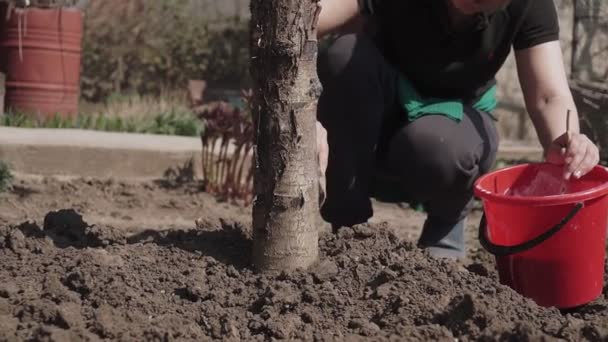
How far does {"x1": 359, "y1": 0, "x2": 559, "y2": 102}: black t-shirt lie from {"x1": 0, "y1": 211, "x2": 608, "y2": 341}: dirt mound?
0.72 m

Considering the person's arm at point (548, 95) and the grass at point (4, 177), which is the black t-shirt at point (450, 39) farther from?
the grass at point (4, 177)

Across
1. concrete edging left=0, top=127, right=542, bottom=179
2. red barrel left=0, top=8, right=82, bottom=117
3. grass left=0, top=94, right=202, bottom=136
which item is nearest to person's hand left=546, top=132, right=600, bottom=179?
concrete edging left=0, top=127, right=542, bottom=179

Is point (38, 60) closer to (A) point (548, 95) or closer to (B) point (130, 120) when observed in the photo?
(B) point (130, 120)

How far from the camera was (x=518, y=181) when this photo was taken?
2.44 metres

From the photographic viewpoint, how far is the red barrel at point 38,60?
6777 millimetres

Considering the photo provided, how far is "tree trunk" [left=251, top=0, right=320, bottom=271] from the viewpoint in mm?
1997

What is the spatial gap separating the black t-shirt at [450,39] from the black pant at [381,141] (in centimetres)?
7

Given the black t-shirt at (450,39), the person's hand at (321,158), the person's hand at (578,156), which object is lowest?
the person's hand at (321,158)

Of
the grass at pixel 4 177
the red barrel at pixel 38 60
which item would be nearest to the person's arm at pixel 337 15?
the grass at pixel 4 177

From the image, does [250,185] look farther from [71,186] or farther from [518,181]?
[518,181]

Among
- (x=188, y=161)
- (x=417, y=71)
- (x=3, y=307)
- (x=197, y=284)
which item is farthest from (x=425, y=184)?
(x=188, y=161)

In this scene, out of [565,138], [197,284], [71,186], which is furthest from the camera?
[71,186]

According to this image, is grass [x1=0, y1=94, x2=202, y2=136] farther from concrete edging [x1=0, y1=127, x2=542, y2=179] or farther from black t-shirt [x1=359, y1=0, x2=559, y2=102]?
black t-shirt [x1=359, y1=0, x2=559, y2=102]

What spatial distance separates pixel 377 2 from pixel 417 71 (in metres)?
0.25
